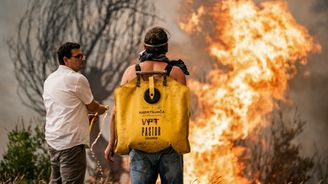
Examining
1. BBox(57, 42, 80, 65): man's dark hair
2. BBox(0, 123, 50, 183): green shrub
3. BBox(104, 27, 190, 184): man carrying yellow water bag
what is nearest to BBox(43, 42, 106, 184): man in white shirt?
BBox(57, 42, 80, 65): man's dark hair

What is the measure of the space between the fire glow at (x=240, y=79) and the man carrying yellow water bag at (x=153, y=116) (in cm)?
490

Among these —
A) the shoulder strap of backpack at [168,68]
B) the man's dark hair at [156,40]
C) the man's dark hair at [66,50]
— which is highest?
the man's dark hair at [66,50]

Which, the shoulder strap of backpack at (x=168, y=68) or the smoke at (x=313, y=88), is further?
the smoke at (x=313, y=88)

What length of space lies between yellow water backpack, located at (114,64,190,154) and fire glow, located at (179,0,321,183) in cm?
500

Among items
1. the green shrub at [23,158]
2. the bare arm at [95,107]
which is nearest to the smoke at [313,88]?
the green shrub at [23,158]

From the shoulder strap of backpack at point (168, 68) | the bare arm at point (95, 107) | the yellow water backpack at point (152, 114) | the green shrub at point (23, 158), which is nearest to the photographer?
the yellow water backpack at point (152, 114)

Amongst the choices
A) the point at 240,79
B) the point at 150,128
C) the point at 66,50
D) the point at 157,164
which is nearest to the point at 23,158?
the point at 240,79

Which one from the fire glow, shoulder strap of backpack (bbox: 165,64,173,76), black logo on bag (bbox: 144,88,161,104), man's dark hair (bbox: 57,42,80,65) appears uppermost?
the fire glow

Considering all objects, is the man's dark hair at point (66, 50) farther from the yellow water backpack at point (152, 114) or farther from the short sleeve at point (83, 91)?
the yellow water backpack at point (152, 114)

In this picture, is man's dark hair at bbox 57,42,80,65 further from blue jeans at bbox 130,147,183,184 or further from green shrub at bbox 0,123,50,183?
green shrub at bbox 0,123,50,183

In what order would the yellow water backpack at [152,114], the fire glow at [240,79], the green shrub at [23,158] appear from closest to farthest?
the yellow water backpack at [152,114], the fire glow at [240,79], the green shrub at [23,158]

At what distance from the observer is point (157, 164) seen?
4.04m

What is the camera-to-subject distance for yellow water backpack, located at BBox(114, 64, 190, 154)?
391 cm

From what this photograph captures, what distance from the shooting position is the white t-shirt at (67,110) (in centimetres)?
488
